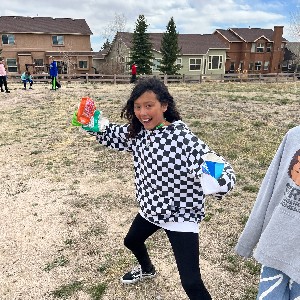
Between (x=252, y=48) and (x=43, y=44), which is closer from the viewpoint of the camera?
(x=43, y=44)

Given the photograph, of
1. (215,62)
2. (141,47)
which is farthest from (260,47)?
(141,47)

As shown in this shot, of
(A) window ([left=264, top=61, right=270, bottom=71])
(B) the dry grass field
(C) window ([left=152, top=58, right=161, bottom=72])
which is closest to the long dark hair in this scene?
(B) the dry grass field

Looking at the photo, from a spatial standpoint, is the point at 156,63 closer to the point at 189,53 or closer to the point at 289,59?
the point at 189,53

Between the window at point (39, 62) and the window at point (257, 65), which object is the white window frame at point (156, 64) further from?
the window at point (257, 65)

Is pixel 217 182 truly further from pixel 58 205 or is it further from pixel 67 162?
pixel 67 162

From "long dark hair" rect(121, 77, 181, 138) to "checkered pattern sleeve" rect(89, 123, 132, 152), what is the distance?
11 cm

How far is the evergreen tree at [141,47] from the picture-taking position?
33375 millimetres

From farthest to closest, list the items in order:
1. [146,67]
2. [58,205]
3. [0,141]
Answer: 1. [146,67]
2. [0,141]
3. [58,205]

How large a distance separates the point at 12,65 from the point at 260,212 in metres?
39.4

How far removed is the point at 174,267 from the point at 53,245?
5.26 ft

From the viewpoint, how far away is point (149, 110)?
2395mm

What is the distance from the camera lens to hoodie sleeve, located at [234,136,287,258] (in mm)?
1815

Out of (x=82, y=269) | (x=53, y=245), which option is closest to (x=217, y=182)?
(x=82, y=269)

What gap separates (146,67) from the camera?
3431 centimetres
